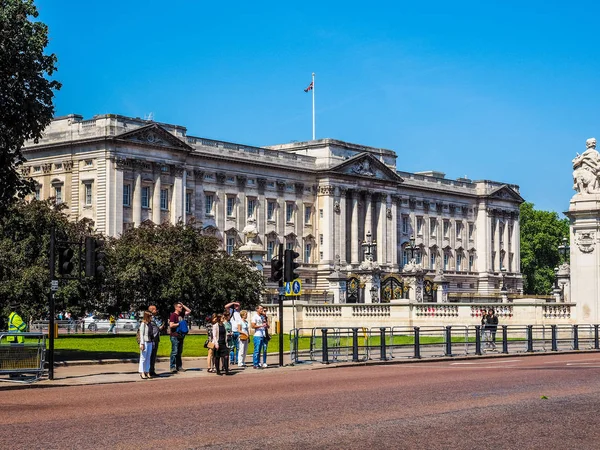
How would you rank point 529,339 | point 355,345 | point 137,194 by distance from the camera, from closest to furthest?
point 355,345
point 529,339
point 137,194

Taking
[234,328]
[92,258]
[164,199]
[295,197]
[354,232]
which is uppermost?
[295,197]

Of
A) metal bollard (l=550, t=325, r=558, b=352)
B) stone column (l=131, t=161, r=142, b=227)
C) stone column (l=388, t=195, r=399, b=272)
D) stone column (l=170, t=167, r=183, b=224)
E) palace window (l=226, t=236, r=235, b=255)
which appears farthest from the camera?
stone column (l=388, t=195, r=399, b=272)

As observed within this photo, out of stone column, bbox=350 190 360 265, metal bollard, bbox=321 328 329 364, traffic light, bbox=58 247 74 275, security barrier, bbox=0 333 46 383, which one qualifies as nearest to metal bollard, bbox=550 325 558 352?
metal bollard, bbox=321 328 329 364

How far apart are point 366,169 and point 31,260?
74.2 m

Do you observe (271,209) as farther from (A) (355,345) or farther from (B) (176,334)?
(B) (176,334)

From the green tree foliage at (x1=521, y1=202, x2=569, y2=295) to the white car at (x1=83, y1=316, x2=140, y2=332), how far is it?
95610 mm

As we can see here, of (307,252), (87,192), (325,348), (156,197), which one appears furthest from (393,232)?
(325,348)

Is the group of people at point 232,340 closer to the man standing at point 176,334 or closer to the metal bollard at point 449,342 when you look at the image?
the man standing at point 176,334

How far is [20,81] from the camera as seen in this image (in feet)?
117

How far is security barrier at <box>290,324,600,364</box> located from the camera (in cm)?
3919

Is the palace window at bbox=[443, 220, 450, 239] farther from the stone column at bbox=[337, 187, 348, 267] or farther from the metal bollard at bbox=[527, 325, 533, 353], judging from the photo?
the metal bollard at bbox=[527, 325, 533, 353]

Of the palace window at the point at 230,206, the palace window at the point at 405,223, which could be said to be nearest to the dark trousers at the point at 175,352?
the palace window at the point at 230,206

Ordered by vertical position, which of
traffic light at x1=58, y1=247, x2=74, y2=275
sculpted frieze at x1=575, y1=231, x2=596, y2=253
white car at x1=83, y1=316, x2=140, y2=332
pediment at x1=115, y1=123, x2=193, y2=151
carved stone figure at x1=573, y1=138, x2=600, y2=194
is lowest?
white car at x1=83, y1=316, x2=140, y2=332

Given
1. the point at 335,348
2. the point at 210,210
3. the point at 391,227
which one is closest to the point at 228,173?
the point at 210,210
